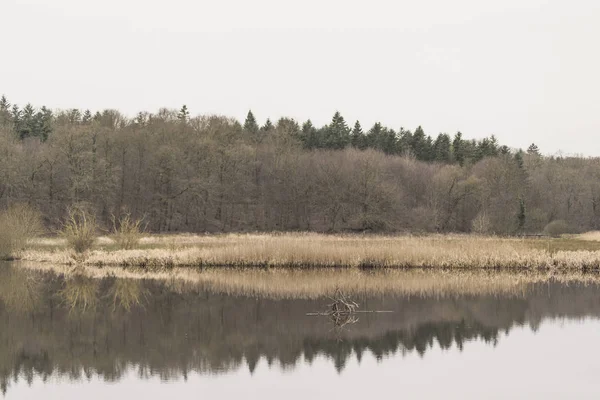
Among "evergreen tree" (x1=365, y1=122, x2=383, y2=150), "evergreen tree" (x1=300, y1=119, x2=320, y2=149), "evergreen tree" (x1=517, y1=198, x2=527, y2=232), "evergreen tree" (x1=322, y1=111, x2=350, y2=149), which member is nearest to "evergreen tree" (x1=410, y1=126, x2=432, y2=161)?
"evergreen tree" (x1=365, y1=122, x2=383, y2=150)

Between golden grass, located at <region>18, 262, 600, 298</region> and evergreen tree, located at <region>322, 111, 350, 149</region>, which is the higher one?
evergreen tree, located at <region>322, 111, 350, 149</region>

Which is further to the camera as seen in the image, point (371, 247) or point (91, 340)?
point (371, 247)

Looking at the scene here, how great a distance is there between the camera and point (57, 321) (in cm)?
1773

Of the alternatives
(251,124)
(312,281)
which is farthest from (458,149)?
(312,281)

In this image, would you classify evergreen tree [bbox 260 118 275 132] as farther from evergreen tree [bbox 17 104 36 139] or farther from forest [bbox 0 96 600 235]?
evergreen tree [bbox 17 104 36 139]

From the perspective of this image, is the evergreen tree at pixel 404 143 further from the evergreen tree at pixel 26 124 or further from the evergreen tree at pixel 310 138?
the evergreen tree at pixel 26 124

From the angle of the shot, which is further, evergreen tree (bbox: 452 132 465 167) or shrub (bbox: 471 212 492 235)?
evergreen tree (bbox: 452 132 465 167)

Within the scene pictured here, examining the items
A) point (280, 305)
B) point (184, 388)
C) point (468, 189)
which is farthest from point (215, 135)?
point (184, 388)

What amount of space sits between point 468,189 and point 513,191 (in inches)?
158

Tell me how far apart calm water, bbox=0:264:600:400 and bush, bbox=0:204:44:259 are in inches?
416

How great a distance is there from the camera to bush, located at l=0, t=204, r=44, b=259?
32.7 m

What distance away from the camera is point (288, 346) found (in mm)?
15109

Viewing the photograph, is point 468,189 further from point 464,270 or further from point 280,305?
point 280,305

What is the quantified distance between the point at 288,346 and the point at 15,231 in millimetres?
22811
